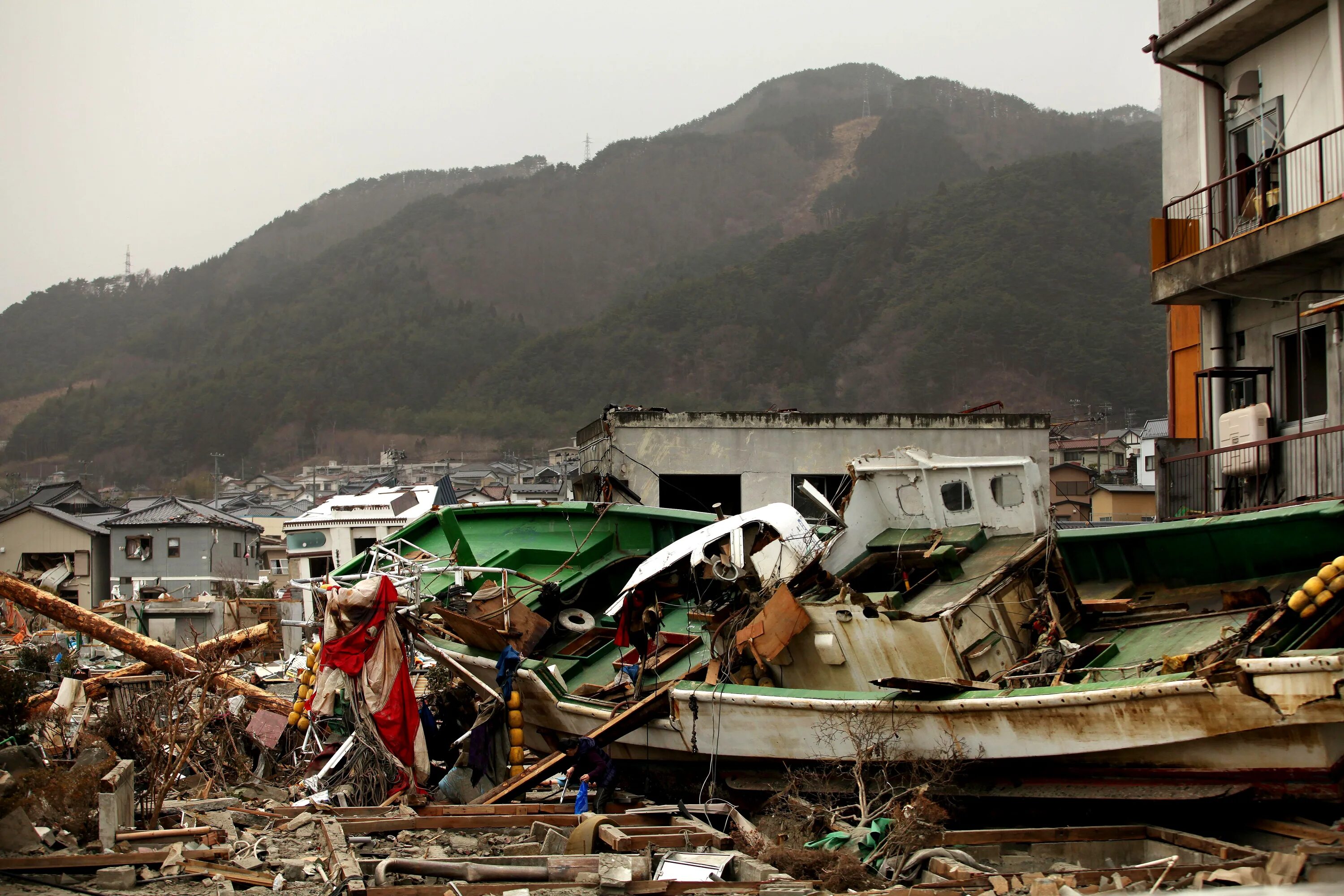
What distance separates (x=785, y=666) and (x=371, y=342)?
419ft

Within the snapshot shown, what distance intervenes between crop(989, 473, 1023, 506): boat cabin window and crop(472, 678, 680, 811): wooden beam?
4361mm

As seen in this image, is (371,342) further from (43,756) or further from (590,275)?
(43,756)

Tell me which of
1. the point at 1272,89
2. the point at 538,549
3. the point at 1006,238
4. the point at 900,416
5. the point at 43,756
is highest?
the point at 1006,238

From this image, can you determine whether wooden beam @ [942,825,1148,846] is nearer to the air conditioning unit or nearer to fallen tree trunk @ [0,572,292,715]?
the air conditioning unit

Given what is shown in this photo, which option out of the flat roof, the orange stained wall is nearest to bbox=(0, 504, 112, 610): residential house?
the flat roof

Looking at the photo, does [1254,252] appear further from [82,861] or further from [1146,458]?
[1146,458]

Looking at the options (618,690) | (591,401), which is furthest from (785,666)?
(591,401)

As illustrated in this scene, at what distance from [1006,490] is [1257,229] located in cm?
477

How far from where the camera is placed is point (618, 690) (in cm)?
1356

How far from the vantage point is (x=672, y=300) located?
119 m

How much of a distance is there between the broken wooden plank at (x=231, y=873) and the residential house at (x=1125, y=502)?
38615mm

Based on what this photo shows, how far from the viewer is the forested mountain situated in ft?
315

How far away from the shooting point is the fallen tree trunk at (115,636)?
1619 cm

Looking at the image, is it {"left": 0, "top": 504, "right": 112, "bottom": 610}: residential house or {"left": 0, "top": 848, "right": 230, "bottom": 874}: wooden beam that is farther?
{"left": 0, "top": 504, "right": 112, "bottom": 610}: residential house
